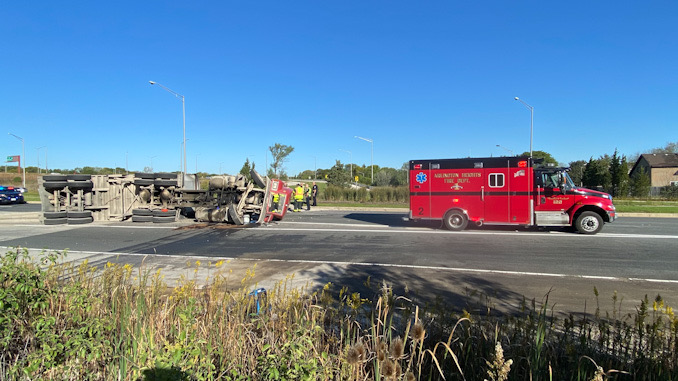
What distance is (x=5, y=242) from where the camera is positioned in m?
11.5

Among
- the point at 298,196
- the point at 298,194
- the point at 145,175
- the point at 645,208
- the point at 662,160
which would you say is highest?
the point at 662,160

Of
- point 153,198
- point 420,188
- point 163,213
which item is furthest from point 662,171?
point 153,198

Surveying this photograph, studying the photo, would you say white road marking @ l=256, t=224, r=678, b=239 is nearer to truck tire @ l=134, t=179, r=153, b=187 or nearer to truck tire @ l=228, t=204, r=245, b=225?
truck tire @ l=228, t=204, r=245, b=225

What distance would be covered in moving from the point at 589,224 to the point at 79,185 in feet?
66.4

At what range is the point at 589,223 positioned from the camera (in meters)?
12.8

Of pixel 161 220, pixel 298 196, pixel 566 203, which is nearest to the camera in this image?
pixel 566 203

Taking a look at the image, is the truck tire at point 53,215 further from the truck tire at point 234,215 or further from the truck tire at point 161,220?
the truck tire at point 234,215

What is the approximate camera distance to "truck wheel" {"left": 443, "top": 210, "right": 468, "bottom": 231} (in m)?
14.2

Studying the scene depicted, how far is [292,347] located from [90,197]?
57.8 ft

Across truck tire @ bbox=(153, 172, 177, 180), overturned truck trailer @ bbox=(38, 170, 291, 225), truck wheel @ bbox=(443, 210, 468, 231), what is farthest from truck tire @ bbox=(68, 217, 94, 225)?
truck wheel @ bbox=(443, 210, 468, 231)

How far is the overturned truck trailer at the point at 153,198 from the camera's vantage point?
15.6 meters

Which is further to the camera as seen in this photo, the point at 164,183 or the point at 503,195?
the point at 164,183

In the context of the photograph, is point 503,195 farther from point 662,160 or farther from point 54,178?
point 662,160

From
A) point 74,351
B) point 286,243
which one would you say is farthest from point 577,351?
point 286,243
